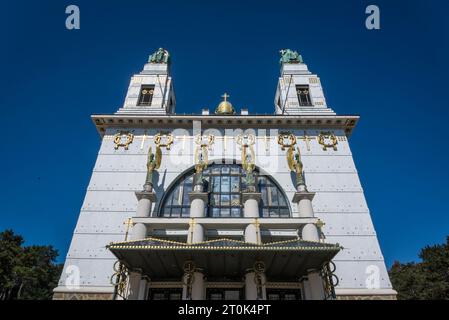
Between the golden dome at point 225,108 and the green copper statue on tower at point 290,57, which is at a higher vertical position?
the green copper statue on tower at point 290,57

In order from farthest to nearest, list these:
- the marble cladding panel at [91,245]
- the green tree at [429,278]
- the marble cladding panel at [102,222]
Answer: the green tree at [429,278], the marble cladding panel at [102,222], the marble cladding panel at [91,245]

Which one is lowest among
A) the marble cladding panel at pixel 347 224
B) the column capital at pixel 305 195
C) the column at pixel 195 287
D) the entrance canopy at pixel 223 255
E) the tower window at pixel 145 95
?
the column at pixel 195 287

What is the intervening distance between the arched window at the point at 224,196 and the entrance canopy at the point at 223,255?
13.7 feet

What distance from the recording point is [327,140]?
23.0 m

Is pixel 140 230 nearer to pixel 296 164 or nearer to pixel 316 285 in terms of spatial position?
pixel 316 285

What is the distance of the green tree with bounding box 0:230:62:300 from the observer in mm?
43156

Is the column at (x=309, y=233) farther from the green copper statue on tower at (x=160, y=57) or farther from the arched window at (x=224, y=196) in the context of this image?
the green copper statue on tower at (x=160, y=57)

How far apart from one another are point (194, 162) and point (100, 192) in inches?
265

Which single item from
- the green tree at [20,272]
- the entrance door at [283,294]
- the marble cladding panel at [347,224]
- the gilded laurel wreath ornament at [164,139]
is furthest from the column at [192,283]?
the green tree at [20,272]

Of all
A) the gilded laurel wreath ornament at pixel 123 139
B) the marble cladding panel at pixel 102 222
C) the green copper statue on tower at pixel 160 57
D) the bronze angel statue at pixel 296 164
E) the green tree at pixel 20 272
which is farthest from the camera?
the green tree at pixel 20 272

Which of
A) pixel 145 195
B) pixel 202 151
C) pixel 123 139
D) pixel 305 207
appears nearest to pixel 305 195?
pixel 305 207

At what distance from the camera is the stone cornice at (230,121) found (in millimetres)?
23406

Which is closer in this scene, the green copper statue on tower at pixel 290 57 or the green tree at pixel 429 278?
the green copper statue on tower at pixel 290 57

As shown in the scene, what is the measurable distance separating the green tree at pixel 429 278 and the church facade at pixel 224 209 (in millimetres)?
28473
